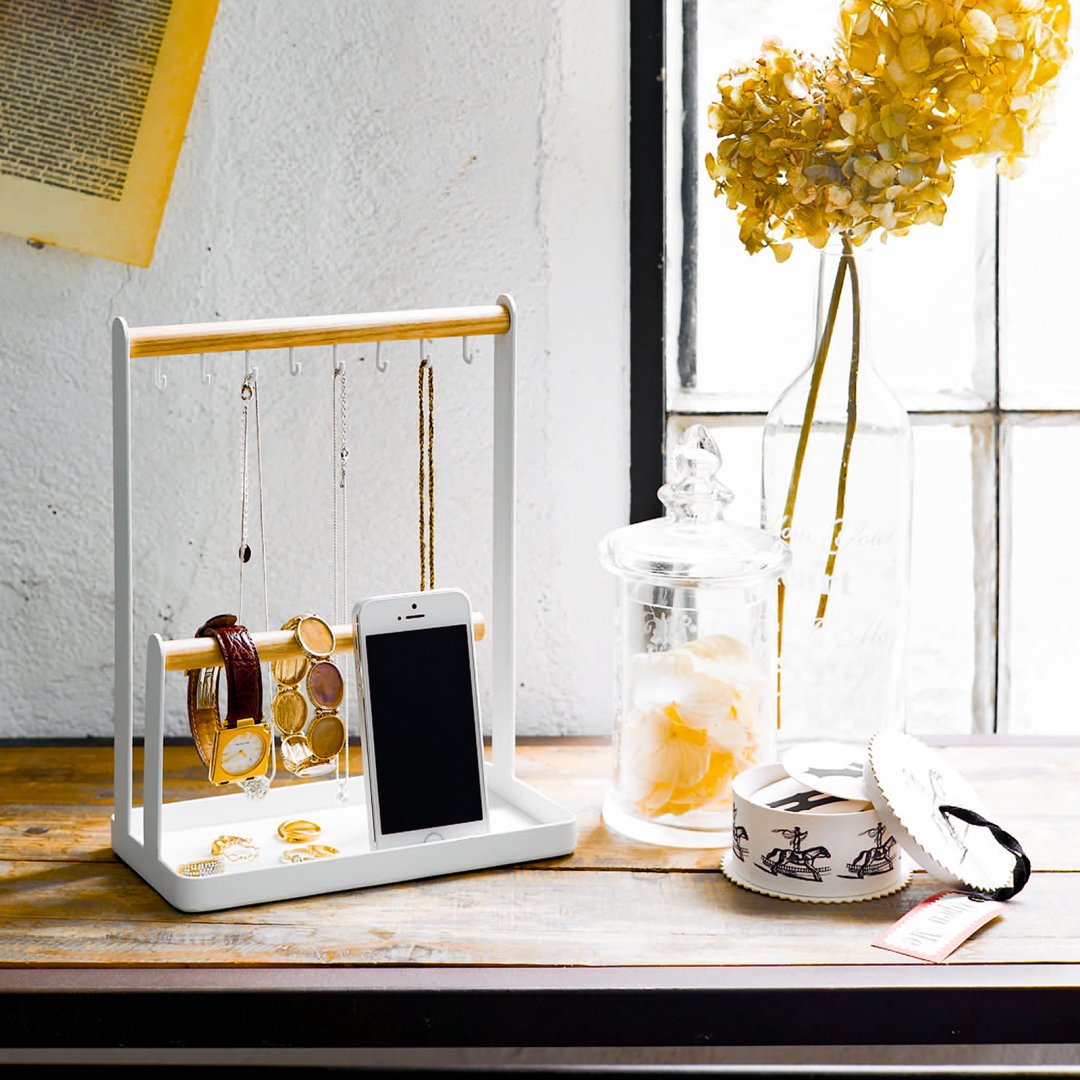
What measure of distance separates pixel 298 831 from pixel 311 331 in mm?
357

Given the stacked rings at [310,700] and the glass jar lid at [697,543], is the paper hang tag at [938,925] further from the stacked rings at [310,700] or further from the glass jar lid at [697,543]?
the stacked rings at [310,700]

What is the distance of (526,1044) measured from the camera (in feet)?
2.51

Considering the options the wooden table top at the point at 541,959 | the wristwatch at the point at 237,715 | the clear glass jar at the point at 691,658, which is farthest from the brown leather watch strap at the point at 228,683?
the clear glass jar at the point at 691,658

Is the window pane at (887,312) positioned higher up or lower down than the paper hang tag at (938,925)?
higher up

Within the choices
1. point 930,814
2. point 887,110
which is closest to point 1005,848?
point 930,814

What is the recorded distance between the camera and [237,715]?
0.88 m

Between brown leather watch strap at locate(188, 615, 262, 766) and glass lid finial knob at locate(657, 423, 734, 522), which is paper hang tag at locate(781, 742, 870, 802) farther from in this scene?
brown leather watch strap at locate(188, 615, 262, 766)

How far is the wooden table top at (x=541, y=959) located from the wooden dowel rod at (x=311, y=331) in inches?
14.0

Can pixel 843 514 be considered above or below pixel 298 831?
above

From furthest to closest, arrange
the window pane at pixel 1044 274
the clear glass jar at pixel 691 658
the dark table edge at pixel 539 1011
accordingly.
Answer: the window pane at pixel 1044 274 < the clear glass jar at pixel 691 658 < the dark table edge at pixel 539 1011

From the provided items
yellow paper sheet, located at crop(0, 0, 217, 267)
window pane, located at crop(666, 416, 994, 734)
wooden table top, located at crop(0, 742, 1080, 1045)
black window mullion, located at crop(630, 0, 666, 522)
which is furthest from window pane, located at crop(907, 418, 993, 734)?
yellow paper sheet, located at crop(0, 0, 217, 267)

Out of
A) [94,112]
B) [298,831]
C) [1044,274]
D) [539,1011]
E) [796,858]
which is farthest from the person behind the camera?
[1044,274]

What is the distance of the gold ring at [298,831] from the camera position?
963 mm

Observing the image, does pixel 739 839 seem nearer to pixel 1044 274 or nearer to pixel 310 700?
pixel 310 700
